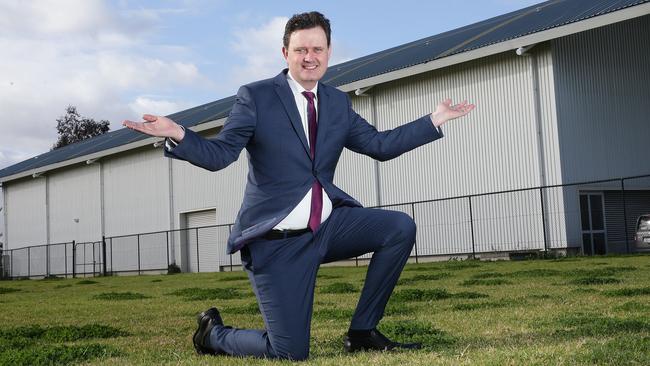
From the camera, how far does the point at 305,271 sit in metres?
4.94

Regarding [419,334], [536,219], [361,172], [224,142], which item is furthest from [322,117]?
[361,172]

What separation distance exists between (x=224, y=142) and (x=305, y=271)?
0.85 metres

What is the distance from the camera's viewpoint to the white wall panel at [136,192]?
36438 mm

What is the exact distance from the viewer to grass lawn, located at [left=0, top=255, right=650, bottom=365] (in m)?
4.59

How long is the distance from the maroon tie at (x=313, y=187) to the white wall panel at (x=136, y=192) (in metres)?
31.4

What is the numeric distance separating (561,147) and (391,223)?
1899 centimetres

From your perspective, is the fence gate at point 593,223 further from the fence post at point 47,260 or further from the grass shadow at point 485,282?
the fence post at point 47,260

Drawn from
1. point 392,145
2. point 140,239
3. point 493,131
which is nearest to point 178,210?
point 140,239

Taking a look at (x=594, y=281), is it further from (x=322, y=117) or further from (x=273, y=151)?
(x=273, y=151)

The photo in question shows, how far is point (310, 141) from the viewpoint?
505 centimetres

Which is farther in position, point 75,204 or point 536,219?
point 75,204

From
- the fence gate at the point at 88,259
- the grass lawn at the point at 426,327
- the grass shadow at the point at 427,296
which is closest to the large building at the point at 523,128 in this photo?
the fence gate at the point at 88,259

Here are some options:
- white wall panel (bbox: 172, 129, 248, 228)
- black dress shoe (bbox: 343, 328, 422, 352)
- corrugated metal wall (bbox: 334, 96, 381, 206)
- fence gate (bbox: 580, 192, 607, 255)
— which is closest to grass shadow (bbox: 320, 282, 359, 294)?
black dress shoe (bbox: 343, 328, 422, 352)

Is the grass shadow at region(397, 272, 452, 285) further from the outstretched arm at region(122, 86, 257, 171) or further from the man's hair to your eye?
the outstretched arm at region(122, 86, 257, 171)
